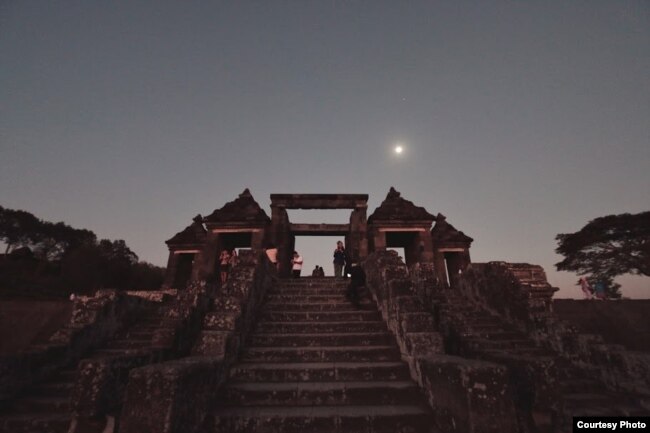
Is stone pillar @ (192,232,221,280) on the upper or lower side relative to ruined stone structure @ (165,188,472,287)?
lower

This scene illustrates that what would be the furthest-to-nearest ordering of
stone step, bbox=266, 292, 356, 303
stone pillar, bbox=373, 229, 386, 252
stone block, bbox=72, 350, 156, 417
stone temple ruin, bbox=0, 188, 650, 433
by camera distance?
stone pillar, bbox=373, 229, 386, 252 < stone step, bbox=266, 292, 356, 303 < stone block, bbox=72, 350, 156, 417 < stone temple ruin, bbox=0, 188, 650, 433

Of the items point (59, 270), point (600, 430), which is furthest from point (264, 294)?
point (59, 270)

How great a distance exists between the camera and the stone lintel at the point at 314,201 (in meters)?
14.9

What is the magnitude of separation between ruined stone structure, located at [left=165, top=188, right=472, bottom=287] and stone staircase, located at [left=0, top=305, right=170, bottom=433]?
26.5ft

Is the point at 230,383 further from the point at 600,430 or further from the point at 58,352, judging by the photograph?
the point at 600,430

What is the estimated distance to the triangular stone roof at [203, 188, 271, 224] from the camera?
15.6 meters

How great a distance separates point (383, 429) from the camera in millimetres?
3381

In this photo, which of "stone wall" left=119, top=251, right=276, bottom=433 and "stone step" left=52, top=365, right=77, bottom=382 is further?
"stone step" left=52, top=365, right=77, bottom=382

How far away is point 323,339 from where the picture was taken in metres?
5.45

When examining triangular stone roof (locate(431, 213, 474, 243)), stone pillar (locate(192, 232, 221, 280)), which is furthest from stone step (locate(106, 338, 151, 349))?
triangular stone roof (locate(431, 213, 474, 243))

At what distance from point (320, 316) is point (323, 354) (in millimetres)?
1483

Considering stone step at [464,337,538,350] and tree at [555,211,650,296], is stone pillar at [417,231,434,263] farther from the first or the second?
tree at [555,211,650,296]

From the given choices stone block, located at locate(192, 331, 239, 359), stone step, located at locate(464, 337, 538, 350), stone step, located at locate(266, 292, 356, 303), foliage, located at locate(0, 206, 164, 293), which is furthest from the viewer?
foliage, located at locate(0, 206, 164, 293)

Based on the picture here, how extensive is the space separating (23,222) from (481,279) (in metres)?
55.7
